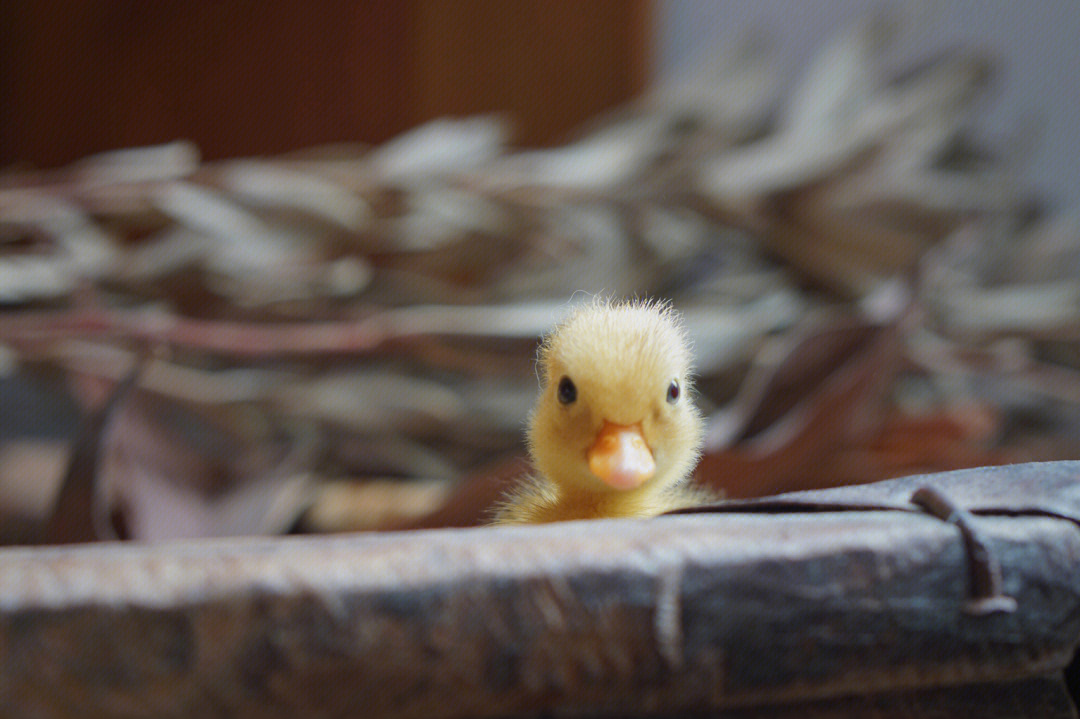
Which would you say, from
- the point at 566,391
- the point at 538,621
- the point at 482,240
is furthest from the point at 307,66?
the point at 538,621

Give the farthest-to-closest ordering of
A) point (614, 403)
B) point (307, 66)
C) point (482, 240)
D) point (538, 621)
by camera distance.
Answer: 1. point (307, 66)
2. point (482, 240)
3. point (614, 403)
4. point (538, 621)

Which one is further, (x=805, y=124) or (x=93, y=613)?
(x=805, y=124)

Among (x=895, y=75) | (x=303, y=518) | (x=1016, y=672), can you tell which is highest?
(x=895, y=75)

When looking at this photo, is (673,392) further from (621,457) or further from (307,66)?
(307,66)

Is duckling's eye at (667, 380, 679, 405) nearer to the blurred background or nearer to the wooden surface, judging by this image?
the blurred background

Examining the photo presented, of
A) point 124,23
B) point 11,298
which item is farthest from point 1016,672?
point 124,23

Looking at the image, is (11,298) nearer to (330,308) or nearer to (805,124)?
(330,308)

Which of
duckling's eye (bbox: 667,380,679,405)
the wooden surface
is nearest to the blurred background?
the wooden surface
